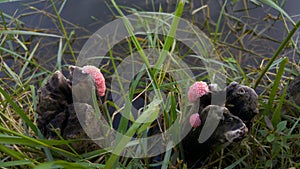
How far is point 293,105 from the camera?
95cm

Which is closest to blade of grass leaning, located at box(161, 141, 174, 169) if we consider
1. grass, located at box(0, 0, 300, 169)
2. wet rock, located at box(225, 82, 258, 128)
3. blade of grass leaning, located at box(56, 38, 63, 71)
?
grass, located at box(0, 0, 300, 169)

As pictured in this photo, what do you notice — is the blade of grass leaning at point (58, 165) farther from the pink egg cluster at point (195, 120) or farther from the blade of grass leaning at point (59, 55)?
the blade of grass leaning at point (59, 55)

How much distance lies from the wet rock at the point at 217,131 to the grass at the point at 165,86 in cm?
4

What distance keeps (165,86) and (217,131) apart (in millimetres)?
249

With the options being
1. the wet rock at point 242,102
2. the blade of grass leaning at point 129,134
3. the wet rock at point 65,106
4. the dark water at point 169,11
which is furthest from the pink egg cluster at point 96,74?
the dark water at point 169,11

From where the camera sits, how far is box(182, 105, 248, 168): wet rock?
2.63 feet

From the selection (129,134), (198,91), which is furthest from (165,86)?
(129,134)

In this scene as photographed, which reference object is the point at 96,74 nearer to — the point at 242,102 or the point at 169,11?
the point at 242,102

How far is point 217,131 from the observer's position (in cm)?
83

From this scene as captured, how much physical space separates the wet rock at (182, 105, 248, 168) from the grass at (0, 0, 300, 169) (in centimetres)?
4

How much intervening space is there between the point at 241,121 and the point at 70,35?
26.2 inches

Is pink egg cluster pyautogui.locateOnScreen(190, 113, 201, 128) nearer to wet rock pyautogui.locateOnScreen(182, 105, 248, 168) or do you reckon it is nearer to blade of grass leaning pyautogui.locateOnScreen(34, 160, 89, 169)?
wet rock pyautogui.locateOnScreen(182, 105, 248, 168)

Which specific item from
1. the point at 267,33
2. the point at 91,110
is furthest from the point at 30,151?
the point at 267,33

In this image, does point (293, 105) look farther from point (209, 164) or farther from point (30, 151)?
point (30, 151)
